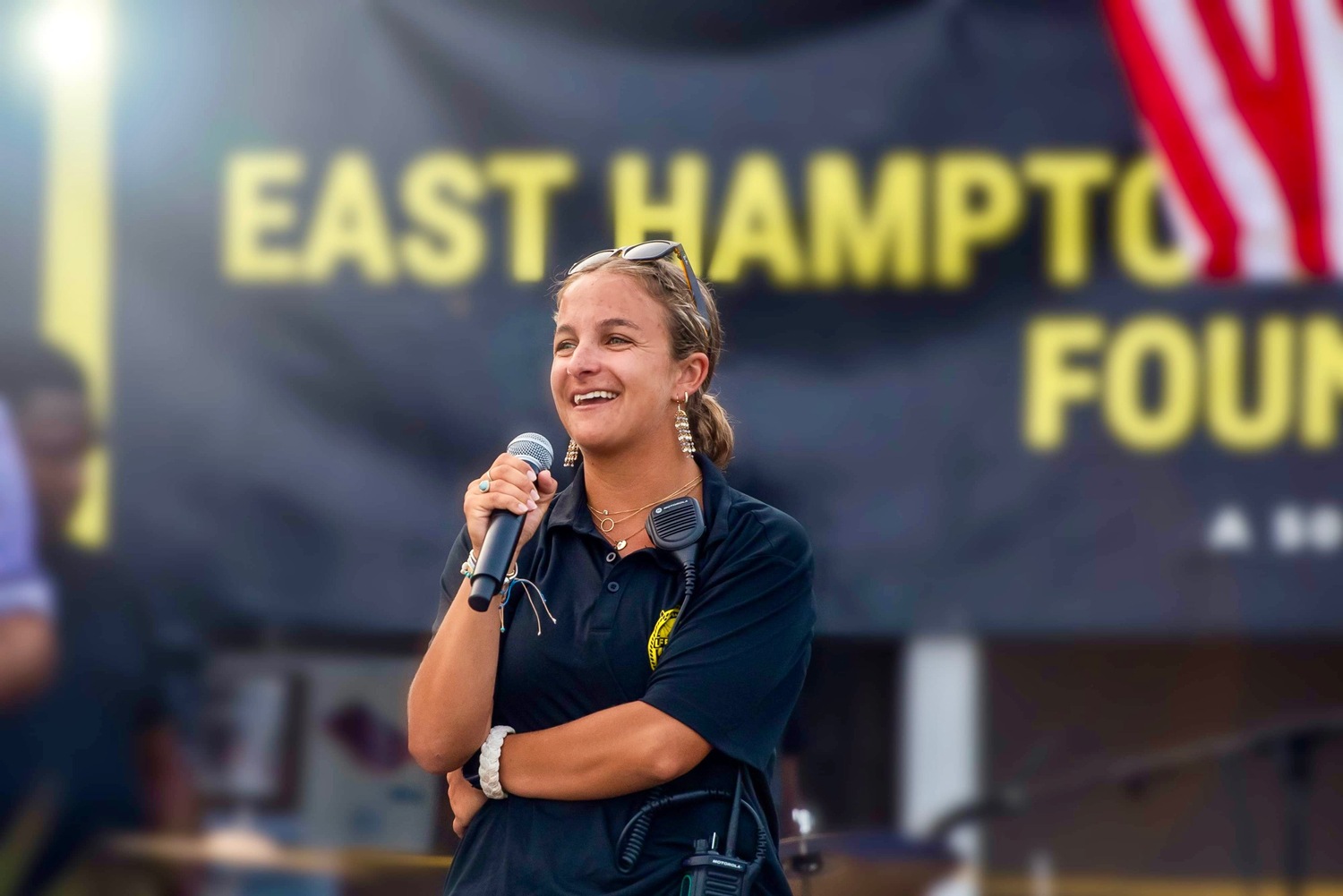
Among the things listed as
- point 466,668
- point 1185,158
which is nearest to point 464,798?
point 466,668

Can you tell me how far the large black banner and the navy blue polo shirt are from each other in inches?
51.0

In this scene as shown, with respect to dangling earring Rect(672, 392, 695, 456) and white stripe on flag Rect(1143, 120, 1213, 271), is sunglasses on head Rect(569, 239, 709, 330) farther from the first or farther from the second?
white stripe on flag Rect(1143, 120, 1213, 271)

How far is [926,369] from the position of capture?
132 inches

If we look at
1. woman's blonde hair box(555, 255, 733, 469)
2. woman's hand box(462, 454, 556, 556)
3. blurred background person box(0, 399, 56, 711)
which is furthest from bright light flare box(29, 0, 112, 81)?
woman's hand box(462, 454, 556, 556)

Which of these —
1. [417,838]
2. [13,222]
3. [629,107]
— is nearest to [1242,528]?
[629,107]

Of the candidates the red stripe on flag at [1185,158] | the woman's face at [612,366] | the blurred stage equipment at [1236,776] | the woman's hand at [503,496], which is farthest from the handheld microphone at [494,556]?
the red stripe on flag at [1185,158]

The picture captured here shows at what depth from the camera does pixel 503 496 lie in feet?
6.03

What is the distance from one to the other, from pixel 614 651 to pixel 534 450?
269 millimetres

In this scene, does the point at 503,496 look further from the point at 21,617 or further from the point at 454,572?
the point at 21,617

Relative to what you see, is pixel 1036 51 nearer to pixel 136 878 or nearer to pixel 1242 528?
pixel 1242 528

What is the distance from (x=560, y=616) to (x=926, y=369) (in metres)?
1.61

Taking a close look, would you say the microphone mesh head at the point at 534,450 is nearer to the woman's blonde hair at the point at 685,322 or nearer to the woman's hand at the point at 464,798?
the woman's blonde hair at the point at 685,322

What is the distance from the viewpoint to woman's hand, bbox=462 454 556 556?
6.03 ft

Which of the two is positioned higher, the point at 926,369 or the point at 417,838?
the point at 926,369
